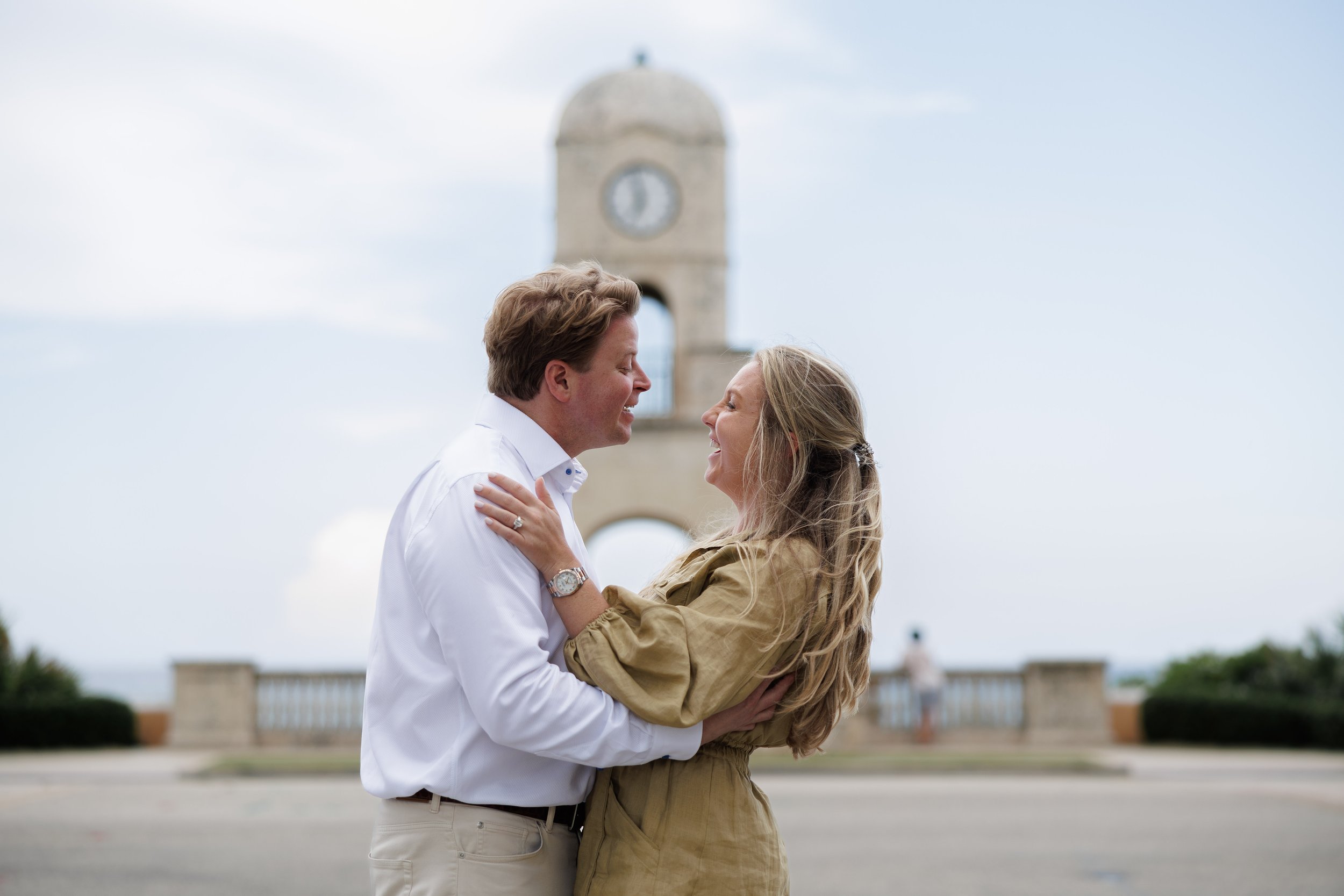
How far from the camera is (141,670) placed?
194875 mm

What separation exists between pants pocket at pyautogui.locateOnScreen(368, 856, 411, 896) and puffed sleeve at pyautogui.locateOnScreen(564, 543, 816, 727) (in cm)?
64

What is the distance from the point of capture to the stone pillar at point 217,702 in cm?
2005

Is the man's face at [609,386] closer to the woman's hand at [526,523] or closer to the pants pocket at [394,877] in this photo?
the woman's hand at [526,523]

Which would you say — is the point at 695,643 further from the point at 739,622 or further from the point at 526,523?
the point at 526,523

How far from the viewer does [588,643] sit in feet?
9.93

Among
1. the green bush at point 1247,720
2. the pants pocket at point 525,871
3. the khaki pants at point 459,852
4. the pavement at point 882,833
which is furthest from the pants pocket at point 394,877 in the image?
the green bush at point 1247,720

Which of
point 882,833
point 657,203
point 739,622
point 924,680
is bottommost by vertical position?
point 882,833

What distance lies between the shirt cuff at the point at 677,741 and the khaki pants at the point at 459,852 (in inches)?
15.3

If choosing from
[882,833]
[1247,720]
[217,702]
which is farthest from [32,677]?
[1247,720]

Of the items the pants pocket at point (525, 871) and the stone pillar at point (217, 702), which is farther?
the stone pillar at point (217, 702)

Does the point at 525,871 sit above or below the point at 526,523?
below

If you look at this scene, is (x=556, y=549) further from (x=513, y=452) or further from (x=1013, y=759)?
(x=1013, y=759)

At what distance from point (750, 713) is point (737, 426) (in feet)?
2.51

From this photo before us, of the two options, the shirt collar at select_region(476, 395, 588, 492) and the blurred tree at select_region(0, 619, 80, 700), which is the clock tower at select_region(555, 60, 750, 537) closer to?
the blurred tree at select_region(0, 619, 80, 700)
